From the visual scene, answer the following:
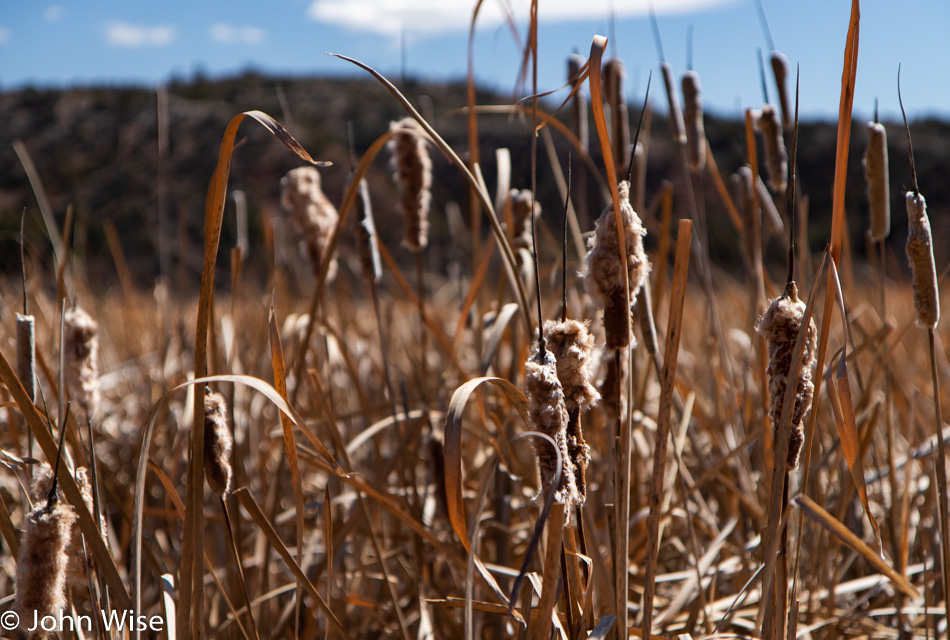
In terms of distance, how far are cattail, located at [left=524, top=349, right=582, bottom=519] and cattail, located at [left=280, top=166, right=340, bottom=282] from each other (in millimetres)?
792

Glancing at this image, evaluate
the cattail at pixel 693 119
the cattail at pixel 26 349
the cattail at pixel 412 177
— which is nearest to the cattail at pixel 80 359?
the cattail at pixel 26 349

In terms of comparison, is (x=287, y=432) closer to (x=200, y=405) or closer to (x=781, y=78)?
(x=200, y=405)

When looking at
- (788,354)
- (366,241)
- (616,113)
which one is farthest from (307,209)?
(788,354)

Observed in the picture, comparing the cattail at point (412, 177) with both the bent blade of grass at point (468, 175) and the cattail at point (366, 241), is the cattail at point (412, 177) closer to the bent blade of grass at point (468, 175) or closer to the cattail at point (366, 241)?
the cattail at point (366, 241)

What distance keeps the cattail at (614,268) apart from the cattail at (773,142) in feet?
1.76

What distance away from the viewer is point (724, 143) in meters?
23.5

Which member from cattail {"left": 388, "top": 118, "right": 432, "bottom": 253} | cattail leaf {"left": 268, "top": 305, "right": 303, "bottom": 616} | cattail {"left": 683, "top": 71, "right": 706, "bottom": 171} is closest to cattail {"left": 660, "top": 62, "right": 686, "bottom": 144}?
cattail {"left": 683, "top": 71, "right": 706, "bottom": 171}

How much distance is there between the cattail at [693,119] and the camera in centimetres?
116

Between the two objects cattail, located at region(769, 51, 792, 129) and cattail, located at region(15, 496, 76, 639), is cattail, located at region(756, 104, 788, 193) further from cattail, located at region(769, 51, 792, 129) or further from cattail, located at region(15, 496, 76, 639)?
cattail, located at region(15, 496, 76, 639)

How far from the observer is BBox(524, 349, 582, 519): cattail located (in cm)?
52

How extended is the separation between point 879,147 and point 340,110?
91.4 ft

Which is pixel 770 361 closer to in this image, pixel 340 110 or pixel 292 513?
pixel 292 513

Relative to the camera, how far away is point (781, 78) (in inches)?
43.5

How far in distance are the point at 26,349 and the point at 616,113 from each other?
931 millimetres
